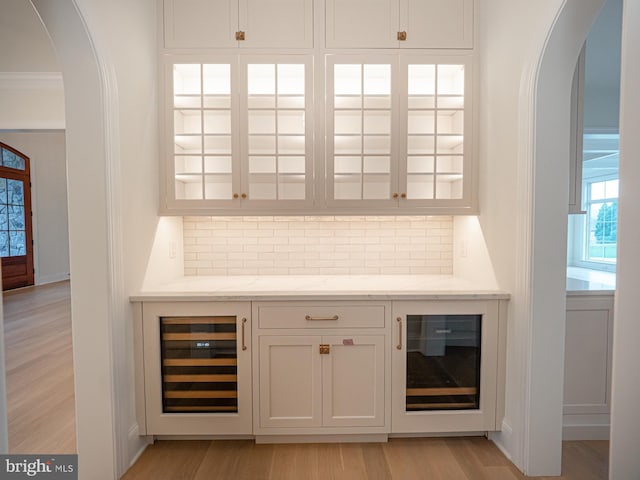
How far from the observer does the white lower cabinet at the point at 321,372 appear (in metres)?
2.15

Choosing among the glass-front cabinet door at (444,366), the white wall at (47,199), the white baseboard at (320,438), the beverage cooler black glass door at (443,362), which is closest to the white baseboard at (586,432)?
the glass-front cabinet door at (444,366)

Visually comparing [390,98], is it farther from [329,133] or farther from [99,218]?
[99,218]

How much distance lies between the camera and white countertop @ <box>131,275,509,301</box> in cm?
213

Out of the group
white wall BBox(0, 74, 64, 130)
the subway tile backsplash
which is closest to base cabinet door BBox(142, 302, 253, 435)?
the subway tile backsplash

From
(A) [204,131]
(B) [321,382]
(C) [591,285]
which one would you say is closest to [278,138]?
(A) [204,131]

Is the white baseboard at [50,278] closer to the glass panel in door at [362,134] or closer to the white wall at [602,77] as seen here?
the glass panel in door at [362,134]

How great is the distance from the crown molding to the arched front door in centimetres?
458

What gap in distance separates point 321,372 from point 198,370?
75cm

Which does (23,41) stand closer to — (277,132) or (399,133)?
(277,132)

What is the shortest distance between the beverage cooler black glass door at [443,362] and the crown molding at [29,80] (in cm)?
420

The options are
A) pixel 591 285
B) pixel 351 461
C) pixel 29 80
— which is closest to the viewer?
pixel 351 461

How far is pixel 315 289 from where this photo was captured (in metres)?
2.25

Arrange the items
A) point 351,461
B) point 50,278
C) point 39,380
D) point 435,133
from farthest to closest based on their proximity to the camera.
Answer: point 50,278, point 39,380, point 435,133, point 351,461

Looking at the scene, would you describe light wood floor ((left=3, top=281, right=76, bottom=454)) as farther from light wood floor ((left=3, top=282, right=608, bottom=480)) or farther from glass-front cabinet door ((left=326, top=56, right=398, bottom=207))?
glass-front cabinet door ((left=326, top=56, right=398, bottom=207))
